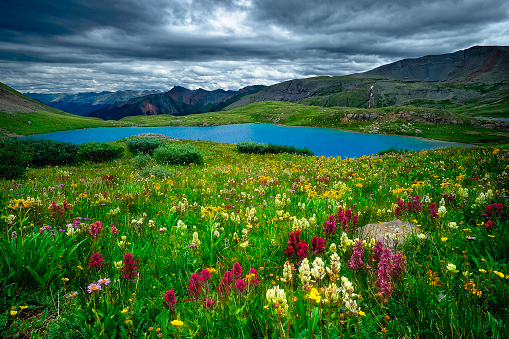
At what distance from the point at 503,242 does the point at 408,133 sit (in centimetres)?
10088

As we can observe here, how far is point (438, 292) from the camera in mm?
2465

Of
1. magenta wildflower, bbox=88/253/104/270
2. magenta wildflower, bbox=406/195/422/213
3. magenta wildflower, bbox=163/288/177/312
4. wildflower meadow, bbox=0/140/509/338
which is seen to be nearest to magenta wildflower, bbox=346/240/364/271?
wildflower meadow, bbox=0/140/509/338

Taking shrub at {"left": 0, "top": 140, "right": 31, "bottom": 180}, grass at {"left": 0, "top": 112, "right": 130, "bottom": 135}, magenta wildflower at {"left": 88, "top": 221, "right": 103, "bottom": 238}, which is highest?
magenta wildflower at {"left": 88, "top": 221, "right": 103, "bottom": 238}

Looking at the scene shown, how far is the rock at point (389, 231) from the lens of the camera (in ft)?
12.2

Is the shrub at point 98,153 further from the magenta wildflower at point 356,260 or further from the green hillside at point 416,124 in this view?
the green hillside at point 416,124

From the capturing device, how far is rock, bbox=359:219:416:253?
3715 millimetres

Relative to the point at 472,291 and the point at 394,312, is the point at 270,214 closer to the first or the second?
the point at 394,312

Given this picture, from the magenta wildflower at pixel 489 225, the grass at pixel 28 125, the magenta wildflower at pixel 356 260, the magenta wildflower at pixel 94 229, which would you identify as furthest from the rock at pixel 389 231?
the grass at pixel 28 125

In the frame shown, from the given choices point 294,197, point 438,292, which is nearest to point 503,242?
point 438,292

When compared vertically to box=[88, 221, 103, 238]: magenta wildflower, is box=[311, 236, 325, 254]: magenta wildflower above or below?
above

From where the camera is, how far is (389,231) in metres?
4.31

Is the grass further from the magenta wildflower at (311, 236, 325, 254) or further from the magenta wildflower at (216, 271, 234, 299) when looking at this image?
the magenta wildflower at (311, 236, 325, 254)

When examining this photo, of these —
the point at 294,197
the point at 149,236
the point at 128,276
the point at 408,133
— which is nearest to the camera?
the point at 128,276

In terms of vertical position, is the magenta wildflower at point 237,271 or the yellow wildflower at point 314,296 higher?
the yellow wildflower at point 314,296
